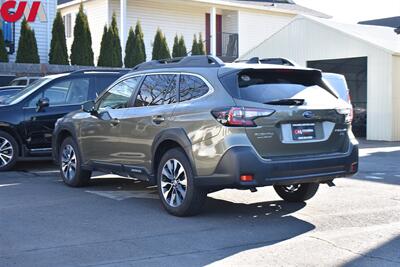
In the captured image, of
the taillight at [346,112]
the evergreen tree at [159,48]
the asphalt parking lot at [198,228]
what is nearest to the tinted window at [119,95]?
the asphalt parking lot at [198,228]

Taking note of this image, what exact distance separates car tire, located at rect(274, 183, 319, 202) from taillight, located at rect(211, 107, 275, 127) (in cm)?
183

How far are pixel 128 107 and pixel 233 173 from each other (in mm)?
2268

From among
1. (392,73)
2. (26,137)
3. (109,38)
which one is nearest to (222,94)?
(26,137)

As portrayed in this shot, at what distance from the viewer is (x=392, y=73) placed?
60.5ft

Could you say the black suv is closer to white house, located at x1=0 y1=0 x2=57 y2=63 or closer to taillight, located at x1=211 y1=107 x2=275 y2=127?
taillight, located at x1=211 y1=107 x2=275 y2=127

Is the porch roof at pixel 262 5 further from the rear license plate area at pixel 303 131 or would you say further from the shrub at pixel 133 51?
the rear license plate area at pixel 303 131

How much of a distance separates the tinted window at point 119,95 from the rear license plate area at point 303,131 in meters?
2.46

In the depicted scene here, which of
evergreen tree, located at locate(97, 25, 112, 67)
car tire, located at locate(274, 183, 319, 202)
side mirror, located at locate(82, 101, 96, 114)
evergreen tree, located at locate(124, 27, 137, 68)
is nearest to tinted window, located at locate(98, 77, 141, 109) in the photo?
side mirror, located at locate(82, 101, 96, 114)

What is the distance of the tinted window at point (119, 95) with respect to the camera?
8086 millimetres

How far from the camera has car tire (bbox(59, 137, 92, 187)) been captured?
29.8ft

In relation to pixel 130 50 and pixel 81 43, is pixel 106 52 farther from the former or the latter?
pixel 130 50

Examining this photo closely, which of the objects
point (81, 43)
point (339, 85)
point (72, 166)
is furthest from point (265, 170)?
point (81, 43)

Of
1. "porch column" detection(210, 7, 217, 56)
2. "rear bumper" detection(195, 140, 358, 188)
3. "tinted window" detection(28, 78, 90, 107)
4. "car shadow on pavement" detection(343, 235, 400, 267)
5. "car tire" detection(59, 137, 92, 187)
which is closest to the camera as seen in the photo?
"car shadow on pavement" detection(343, 235, 400, 267)

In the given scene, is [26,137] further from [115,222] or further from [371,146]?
[371,146]
